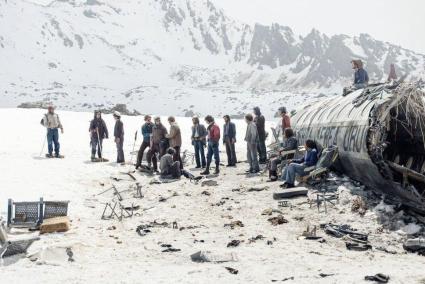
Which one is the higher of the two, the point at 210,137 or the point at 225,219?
the point at 210,137

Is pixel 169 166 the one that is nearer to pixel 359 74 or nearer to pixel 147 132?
pixel 147 132

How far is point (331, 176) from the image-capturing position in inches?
623

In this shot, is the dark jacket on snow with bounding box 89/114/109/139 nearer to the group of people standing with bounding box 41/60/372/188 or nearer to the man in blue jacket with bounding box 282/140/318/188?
the group of people standing with bounding box 41/60/372/188

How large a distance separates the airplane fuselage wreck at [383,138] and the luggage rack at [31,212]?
25.8ft

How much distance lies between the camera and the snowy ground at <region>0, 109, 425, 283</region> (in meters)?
8.53

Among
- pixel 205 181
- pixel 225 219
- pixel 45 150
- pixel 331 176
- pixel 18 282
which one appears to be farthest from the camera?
pixel 45 150

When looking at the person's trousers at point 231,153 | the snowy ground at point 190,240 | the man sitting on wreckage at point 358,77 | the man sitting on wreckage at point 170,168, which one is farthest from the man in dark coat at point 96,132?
the man sitting on wreckage at point 358,77

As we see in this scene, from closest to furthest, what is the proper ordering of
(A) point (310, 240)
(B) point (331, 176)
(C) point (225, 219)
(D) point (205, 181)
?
(A) point (310, 240), (C) point (225, 219), (B) point (331, 176), (D) point (205, 181)

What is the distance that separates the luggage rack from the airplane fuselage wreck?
786 cm

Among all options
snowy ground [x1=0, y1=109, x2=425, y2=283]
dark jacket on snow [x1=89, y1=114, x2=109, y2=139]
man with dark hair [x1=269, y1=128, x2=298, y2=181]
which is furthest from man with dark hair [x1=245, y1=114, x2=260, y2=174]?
dark jacket on snow [x1=89, y1=114, x2=109, y2=139]

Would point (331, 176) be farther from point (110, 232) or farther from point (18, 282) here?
point (18, 282)

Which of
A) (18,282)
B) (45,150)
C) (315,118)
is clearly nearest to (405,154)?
(315,118)

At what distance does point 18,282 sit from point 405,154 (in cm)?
1213

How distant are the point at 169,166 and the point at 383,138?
27.4 feet
